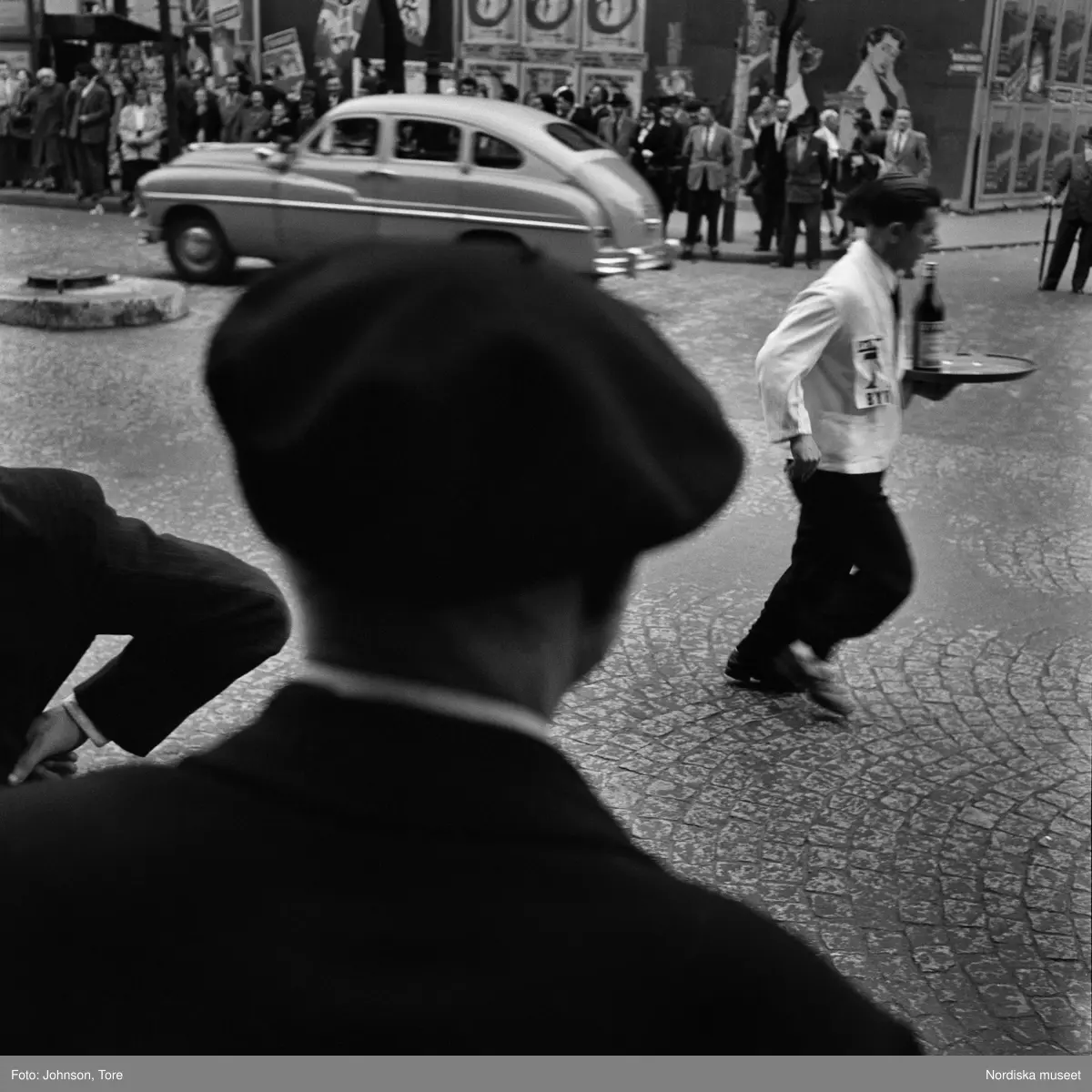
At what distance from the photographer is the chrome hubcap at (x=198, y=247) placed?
15.1m

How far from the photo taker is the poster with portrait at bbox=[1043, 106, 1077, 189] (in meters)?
28.7

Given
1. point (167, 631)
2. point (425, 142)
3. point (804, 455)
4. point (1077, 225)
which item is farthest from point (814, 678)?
point (1077, 225)

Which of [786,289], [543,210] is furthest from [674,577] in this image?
[786,289]

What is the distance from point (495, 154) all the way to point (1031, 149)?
55.8 ft

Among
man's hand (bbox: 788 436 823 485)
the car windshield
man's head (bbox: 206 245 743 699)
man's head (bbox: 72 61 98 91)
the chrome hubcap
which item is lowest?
the chrome hubcap

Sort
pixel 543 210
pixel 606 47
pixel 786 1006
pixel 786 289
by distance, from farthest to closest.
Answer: pixel 606 47 → pixel 786 289 → pixel 543 210 → pixel 786 1006

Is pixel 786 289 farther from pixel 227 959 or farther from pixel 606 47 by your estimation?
pixel 227 959

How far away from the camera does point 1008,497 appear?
7980 millimetres

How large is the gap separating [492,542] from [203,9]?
32.3 metres

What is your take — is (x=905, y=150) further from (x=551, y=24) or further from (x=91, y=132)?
(x=91, y=132)

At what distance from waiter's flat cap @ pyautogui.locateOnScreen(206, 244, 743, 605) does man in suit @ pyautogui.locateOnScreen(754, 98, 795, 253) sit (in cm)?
1763

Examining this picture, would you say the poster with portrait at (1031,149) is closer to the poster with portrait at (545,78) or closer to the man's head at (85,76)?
the poster with portrait at (545,78)

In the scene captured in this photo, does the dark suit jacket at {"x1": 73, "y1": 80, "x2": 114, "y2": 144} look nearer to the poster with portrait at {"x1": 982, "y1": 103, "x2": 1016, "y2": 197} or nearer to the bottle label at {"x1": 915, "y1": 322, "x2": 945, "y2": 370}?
the poster with portrait at {"x1": 982, "y1": 103, "x2": 1016, "y2": 197}

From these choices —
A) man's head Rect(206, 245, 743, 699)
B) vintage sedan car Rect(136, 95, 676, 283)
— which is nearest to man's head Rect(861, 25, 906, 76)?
vintage sedan car Rect(136, 95, 676, 283)
